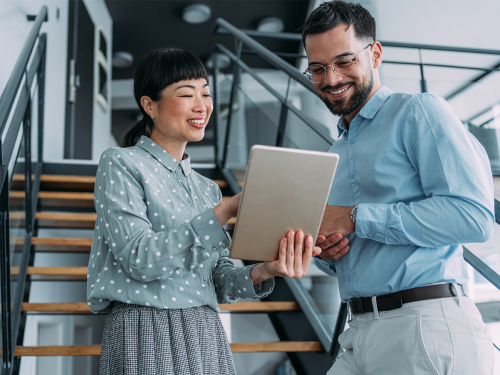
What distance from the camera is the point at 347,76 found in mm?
1268

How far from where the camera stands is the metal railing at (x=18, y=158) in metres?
1.98

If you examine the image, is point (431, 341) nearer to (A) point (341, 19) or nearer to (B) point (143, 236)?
(B) point (143, 236)

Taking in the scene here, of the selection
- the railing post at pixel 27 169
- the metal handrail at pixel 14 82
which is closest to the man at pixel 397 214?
the metal handrail at pixel 14 82

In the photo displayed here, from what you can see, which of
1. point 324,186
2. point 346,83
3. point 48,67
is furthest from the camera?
point 48,67

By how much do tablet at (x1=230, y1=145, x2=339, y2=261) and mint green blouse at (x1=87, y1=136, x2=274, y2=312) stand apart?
88 mm

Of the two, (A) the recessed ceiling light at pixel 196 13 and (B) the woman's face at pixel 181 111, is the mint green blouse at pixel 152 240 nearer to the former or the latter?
(B) the woman's face at pixel 181 111

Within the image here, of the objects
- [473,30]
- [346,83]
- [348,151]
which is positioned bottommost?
[348,151]

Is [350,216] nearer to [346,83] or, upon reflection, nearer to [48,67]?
[346,83]

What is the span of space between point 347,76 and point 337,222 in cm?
40

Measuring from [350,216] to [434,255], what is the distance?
0.21m

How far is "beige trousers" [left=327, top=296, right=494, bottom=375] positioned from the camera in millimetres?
1022

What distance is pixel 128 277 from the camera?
110 cm

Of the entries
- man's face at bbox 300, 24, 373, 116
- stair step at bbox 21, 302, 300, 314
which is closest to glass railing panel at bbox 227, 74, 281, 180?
stair step at bbox 21, 302, 300, 314

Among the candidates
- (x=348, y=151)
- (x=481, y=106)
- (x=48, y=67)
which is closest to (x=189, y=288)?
(x=348, y=151)
